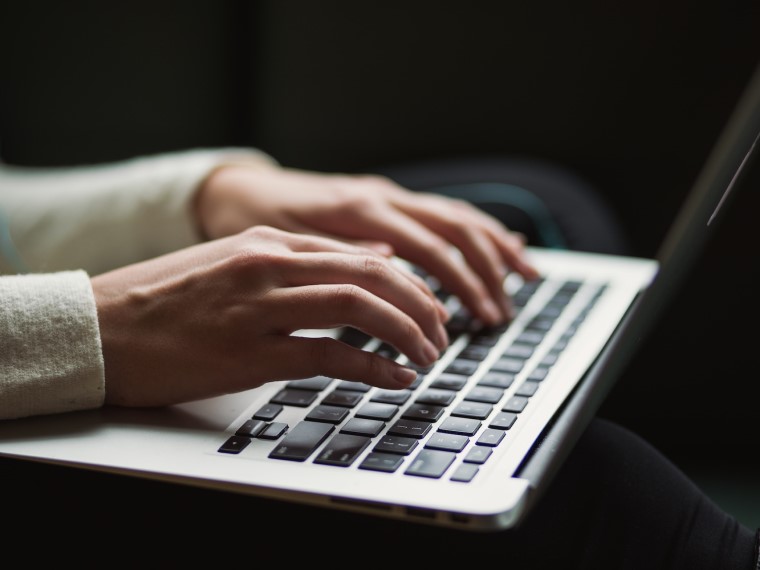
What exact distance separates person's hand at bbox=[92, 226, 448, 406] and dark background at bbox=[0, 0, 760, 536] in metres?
0.99

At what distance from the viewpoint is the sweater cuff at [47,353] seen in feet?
1.68

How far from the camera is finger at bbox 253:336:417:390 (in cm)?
52

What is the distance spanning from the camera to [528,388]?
0.56 metres

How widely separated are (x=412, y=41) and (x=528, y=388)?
1080 mm

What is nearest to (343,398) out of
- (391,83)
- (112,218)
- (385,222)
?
(385,222)

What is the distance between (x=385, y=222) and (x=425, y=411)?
26 centimetres

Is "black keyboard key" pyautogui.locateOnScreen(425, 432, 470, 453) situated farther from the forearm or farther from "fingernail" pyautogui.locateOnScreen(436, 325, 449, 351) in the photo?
the forearm

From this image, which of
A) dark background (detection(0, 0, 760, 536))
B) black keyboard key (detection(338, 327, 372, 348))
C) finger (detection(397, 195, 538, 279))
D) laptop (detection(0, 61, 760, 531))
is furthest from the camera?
dark background (detection(0, 0, 760, 536))

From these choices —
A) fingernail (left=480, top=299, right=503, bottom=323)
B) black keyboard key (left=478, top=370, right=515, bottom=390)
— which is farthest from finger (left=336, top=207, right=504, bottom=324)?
black keyboard key (left=478, top=370, right=515, bottom=390)

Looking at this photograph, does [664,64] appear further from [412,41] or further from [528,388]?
[528,388]

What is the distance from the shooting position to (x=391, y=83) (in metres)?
1.54

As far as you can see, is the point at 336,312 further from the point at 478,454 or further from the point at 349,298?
the point at 478,454

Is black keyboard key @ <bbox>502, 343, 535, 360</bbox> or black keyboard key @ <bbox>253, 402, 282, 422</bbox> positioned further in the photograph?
black keyboard key @ <bbox>502, 343, 535, 360</bbox>

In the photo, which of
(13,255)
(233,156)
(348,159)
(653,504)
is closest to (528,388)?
(653,504)
